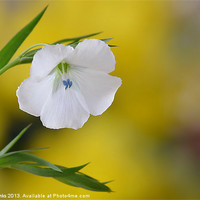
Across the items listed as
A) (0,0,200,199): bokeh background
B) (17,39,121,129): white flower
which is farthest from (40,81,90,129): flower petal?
(0,0,200,199): bokeh background

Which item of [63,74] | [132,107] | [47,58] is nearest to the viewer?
[47,58]

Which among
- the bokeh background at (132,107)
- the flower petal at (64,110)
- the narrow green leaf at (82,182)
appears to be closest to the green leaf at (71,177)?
the narrow green leaf at (82,182)

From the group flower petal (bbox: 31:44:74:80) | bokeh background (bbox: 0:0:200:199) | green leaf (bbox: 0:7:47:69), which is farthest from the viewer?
bokeh background (bbox: 0:0:200:199)

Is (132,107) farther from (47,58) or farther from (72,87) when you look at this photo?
(47,58)

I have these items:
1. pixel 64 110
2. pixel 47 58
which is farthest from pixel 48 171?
pixel 47 58

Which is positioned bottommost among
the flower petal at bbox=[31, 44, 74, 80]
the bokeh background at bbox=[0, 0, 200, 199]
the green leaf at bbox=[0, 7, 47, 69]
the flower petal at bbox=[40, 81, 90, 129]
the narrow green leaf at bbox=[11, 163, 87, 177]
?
the narrow green leaf at bbox=[11, 163, 87, 177]

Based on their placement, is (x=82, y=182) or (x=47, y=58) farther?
(x=82, y=182)

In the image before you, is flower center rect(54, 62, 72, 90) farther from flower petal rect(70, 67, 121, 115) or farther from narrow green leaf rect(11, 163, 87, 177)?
narrow green leaf rect(11, 163, 87, 177)

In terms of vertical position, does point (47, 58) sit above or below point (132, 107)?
below
